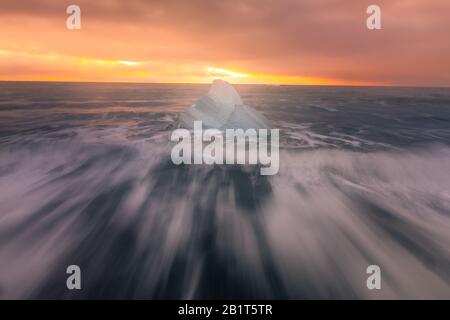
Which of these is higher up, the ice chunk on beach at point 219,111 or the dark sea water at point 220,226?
the ice chunk on beach at point 219,111

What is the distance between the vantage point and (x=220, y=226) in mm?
7617

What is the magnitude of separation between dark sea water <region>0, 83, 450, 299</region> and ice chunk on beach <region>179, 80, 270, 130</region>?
2904 mm

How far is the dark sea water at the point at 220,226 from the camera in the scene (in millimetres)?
5621

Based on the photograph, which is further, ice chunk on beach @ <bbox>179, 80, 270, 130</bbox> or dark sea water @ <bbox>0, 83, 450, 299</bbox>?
ice chunk on beach @ <bbox>179, 80, 270, 130</bbox>

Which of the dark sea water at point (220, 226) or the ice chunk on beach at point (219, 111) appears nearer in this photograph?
the dark sea water at point (220, 226)

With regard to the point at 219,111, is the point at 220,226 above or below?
below

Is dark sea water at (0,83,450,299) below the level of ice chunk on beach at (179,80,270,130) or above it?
below

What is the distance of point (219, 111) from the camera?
53.0ft

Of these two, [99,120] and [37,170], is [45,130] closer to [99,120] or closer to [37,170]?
[99,120]

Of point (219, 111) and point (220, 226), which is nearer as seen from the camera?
point (220, 226)

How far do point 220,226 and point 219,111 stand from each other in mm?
9958

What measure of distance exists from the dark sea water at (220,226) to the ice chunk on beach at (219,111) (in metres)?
2.90

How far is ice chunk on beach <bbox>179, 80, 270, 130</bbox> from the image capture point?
15.7 meters
